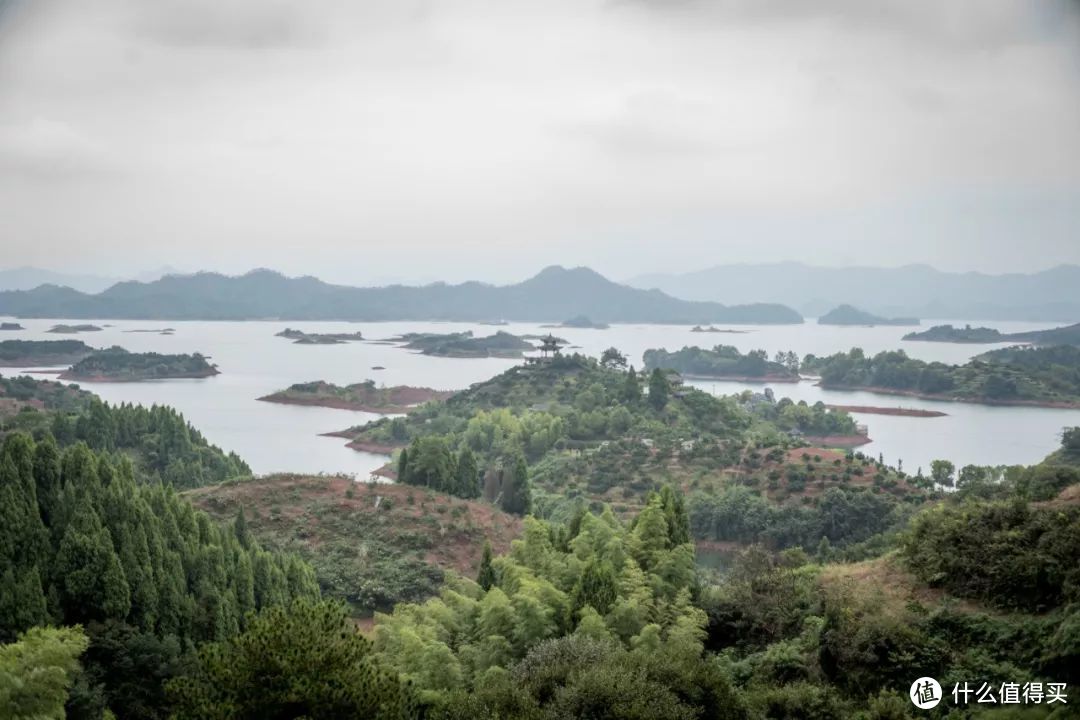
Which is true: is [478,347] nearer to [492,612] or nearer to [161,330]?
[161,330]

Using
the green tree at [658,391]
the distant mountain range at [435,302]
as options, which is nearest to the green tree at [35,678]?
the green tree at [658,391]

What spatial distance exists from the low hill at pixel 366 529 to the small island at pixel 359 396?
36.0 metres

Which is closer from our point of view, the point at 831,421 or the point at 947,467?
the point at 947,467

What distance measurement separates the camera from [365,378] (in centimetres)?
7312

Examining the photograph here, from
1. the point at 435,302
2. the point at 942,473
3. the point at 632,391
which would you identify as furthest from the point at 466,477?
the point at 435,302

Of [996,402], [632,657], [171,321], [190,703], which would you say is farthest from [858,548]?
[171,321]

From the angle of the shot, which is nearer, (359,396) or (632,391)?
(632,391)

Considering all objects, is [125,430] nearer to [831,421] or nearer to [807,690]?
[807,690]

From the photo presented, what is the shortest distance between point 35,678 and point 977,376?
211 ft

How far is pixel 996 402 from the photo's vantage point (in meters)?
59.4

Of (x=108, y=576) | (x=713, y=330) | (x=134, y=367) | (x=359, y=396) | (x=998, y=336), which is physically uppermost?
(x=998, y=336)

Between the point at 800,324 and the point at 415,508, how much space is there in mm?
144582

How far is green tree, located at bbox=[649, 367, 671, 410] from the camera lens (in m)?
42.8

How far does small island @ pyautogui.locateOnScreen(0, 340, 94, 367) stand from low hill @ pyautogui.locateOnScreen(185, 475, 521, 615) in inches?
2238
